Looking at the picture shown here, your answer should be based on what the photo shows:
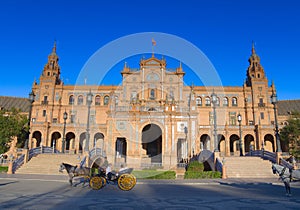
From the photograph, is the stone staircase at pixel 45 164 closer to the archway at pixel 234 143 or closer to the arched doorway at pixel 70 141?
the arched doorway at pixel 70 141

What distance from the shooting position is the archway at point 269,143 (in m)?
50.8

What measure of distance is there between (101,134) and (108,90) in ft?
40.1

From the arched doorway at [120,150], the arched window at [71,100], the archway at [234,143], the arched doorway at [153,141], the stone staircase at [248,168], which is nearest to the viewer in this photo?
the stone staircase at [248,168]

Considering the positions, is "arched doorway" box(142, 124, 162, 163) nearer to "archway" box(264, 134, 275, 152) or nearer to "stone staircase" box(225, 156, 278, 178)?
"stone staircase" box(225, 156, 278, 178)

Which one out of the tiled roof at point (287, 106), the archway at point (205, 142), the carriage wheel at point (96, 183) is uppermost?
the tiled roof at point (287, 106)

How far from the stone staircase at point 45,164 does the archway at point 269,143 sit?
39.9 m

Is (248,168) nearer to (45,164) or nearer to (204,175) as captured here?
(204,175)

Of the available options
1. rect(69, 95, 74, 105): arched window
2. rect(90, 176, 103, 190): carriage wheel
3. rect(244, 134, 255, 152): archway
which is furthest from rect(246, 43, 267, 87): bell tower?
rect(90, 176, 103, 190): carriage wheel

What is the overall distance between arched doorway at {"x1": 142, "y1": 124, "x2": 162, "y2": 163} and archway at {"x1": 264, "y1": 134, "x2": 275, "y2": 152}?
77.5 ft

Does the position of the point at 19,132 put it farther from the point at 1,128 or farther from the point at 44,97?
the point at 44,97

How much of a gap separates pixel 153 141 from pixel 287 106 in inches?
1488

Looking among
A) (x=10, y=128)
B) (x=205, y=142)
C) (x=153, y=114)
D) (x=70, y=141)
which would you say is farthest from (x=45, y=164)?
(x=205, y=142)

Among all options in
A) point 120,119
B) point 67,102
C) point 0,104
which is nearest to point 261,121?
point 120,119

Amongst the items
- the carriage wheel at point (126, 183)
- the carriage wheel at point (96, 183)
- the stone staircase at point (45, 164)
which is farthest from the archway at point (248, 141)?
the carriage wheel at point (96, 183)
